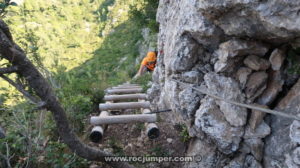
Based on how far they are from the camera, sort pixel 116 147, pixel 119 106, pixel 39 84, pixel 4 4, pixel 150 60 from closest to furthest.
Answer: pixel 4 4 → pixel 39 84 → pixel 116 147 → pixel 119 106 → pixel 150 60

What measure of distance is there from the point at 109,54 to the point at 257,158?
20722 mm

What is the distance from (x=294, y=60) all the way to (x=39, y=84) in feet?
10.3

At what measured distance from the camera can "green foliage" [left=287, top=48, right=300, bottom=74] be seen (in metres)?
2.86

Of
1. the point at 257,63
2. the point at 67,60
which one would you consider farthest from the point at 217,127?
the point at 67,60

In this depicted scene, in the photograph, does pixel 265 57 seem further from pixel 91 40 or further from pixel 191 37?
pixel 91 40

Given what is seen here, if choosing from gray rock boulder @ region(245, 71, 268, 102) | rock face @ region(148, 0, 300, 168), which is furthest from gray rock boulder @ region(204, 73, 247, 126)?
gray rock boulder @ region(245, 71, 268, 102)

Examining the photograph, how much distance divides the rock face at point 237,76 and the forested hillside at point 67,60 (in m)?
1.97

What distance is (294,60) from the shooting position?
9.54ft

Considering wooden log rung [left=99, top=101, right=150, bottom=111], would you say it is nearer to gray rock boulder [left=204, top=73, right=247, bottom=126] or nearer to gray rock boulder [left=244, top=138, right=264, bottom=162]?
gray rock boulder [left=204, top=73, right=247, bottom=126]

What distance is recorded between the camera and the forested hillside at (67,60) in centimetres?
341

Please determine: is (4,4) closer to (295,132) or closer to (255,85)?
(255,85)

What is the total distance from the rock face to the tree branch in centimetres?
174

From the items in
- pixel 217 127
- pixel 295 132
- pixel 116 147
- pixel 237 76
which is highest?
pixel 237 76

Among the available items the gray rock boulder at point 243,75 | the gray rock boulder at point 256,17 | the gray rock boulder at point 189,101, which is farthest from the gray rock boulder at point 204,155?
the gray rock boulder at point 256,17
